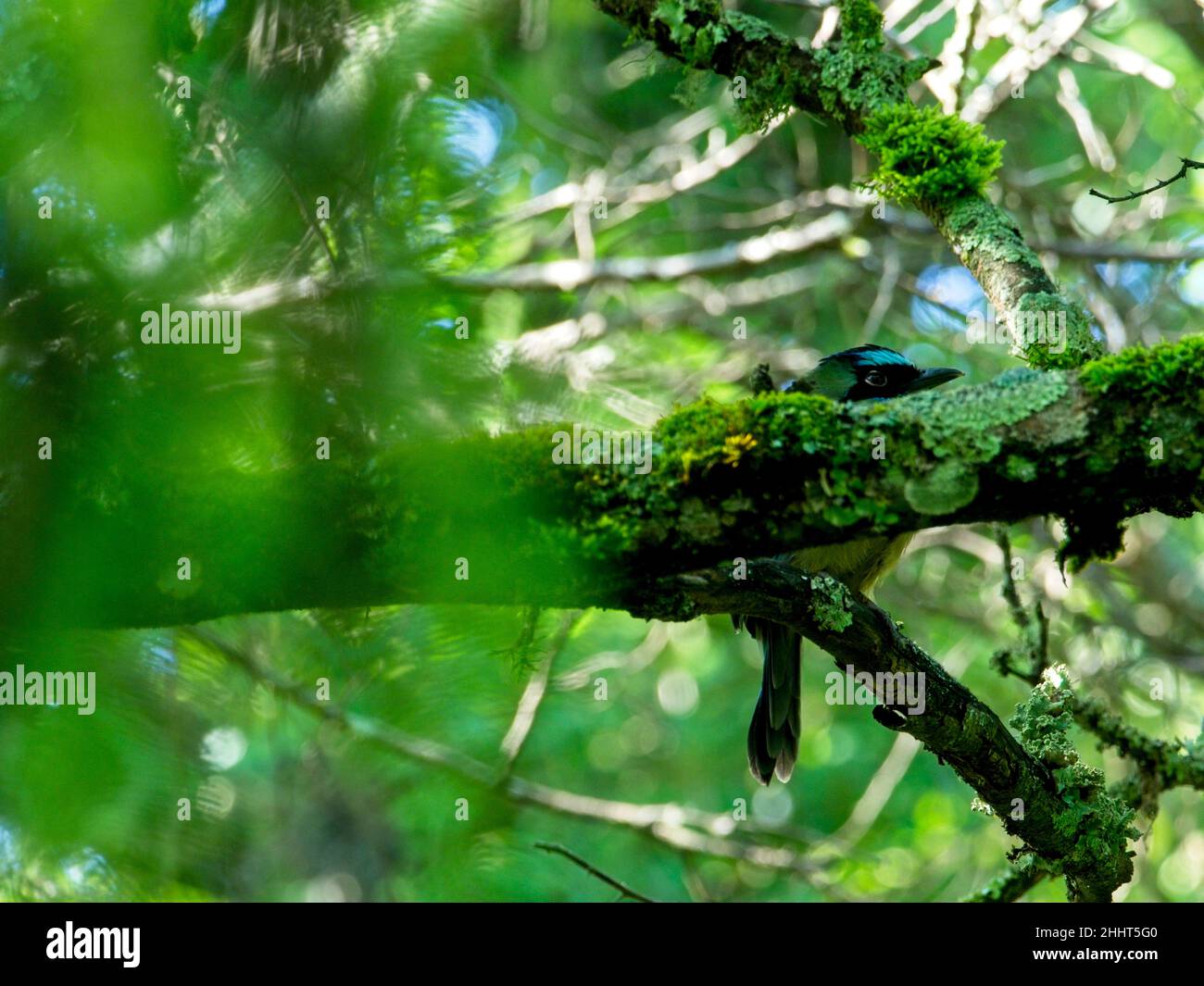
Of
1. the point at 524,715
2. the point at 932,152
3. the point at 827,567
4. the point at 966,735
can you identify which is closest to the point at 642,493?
the point at 966,735

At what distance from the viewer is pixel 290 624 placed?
297cm

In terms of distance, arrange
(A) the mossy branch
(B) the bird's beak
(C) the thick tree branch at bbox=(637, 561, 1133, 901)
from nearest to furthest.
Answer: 1. (C) the thick tree branch at bbox=(637, 561, 1133, 901)
2. (A) the mossy branch
3. (B) the bird's beak

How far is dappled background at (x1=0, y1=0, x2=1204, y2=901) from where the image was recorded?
1.63 meters

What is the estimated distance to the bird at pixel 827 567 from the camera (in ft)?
13.8

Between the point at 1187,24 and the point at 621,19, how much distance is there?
4.11 meters

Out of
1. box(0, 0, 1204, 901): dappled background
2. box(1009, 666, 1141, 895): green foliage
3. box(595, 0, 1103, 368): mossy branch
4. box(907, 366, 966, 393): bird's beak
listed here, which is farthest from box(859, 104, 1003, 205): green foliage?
box(1009, 666, 1141, 895): green foliage

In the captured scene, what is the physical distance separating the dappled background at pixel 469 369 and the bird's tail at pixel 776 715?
218mm

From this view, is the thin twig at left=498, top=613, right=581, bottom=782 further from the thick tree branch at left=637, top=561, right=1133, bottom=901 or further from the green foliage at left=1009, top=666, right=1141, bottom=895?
the green foliage at left=1009, top=666, right=1141, bottom=895

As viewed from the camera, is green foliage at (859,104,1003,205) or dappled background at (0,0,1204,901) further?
green foliage at (859,104,1003,205)

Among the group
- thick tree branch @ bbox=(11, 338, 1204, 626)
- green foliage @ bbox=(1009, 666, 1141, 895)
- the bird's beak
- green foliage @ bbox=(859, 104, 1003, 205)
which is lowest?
green foliage @ bbox=(1009, 666, 1141, 895)

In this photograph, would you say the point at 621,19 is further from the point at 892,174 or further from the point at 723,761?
the point at 723,761

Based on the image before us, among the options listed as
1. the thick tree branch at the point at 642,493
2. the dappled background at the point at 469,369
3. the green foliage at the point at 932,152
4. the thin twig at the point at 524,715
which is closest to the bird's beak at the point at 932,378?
the dappled background at the point at 469,369

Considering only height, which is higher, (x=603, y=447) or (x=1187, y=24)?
(x=1187, y=24)
